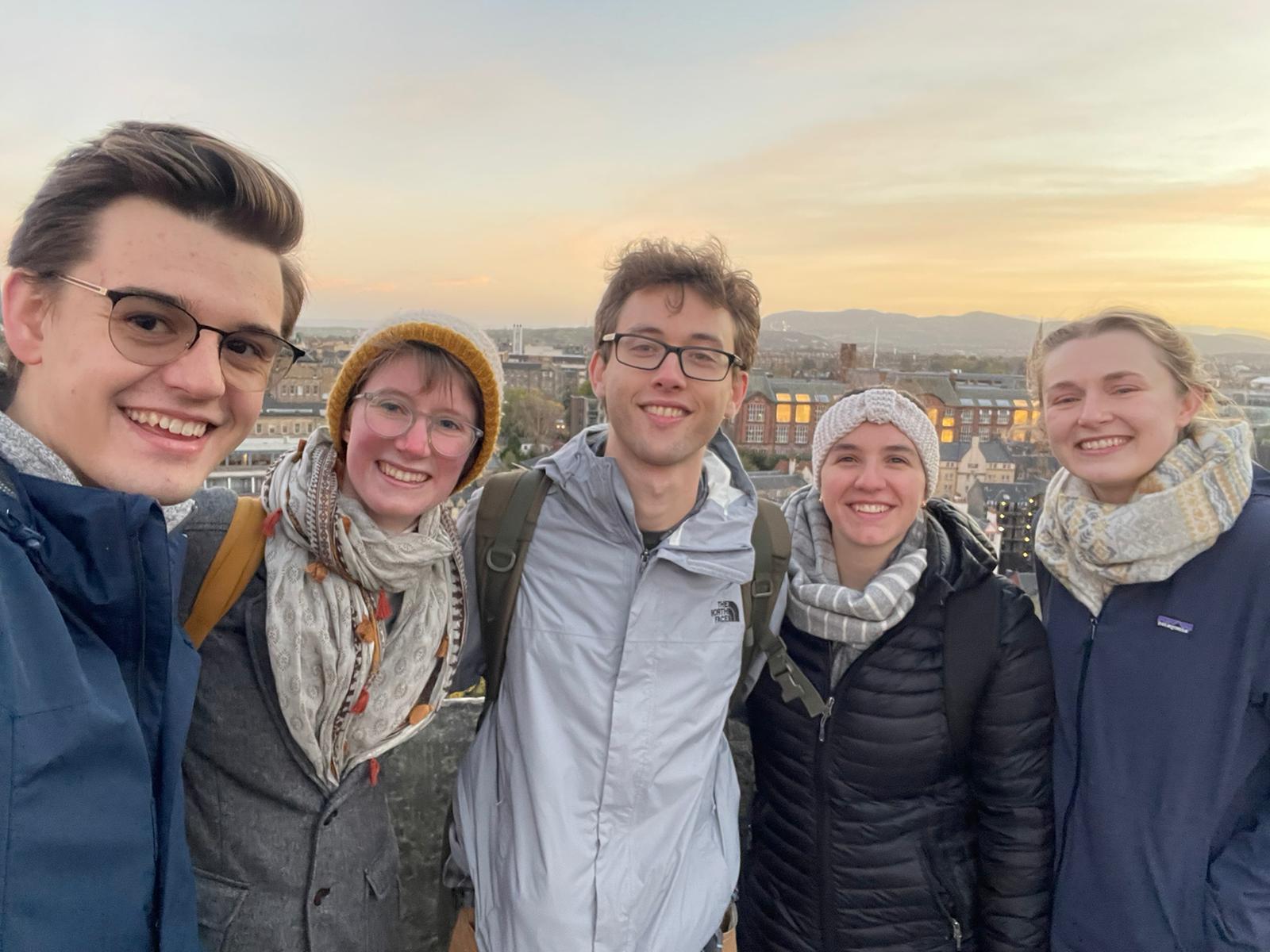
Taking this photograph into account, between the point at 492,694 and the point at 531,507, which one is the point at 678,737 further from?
the point at 531,507

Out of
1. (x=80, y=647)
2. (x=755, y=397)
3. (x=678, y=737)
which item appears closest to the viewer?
(x=80, y=647)

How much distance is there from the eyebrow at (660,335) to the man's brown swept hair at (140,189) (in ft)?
3.62

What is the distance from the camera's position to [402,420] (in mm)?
1805

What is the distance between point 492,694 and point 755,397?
46.3 meters

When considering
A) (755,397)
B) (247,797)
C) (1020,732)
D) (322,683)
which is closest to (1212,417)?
(1020,732)

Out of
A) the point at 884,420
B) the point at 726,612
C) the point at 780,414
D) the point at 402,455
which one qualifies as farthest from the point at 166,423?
the point at 780,414

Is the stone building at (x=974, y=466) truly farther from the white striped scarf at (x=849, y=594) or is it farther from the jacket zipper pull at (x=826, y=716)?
the jacket zipper pull at (x=826, y=716)

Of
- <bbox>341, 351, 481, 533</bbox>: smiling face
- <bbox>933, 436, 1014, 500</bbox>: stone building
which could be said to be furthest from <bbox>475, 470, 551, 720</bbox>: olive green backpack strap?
<bbox>933, 436, 1014, 500</bbox>: stone building

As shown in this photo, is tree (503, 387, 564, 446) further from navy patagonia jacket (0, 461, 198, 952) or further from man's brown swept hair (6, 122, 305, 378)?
navy patagonia jacket (0, 461, 198, 952)

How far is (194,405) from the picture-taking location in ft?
4.61

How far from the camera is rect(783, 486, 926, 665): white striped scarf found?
2041 millimetres

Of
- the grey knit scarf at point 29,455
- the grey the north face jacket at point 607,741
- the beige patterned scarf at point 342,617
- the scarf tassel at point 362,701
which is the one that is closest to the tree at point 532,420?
the grey the north face jacket at point 607,741

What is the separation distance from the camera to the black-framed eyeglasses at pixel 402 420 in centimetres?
178

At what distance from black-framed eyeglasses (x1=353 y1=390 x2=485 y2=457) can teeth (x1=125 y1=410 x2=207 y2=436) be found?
1.35ft
